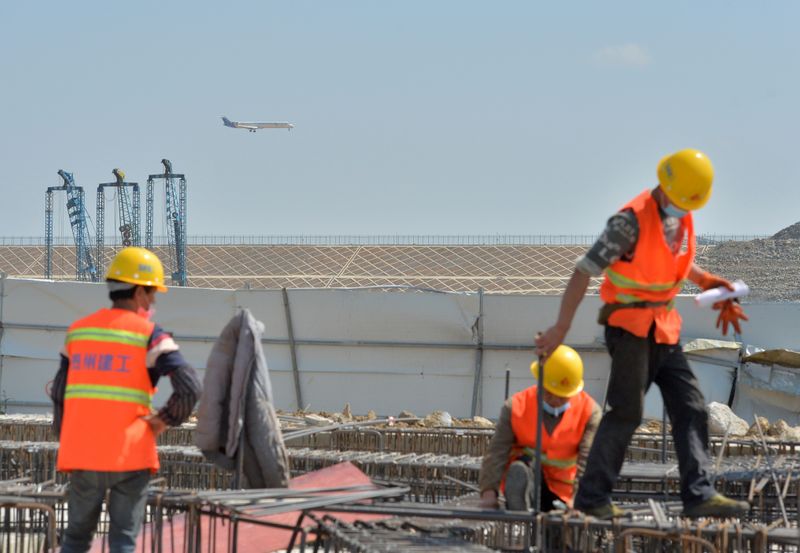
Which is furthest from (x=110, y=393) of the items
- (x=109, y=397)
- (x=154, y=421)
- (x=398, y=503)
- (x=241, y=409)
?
(x=398, y=503)

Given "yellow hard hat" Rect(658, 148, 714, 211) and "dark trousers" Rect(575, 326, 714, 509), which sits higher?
"yellow hard hat" Rect(658, 148, 714, 211)

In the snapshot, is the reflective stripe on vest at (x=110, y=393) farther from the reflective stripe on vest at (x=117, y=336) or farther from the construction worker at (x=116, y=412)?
the reflective stripe on vest at (x=117, y=336)

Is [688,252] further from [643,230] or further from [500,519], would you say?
[500,519]

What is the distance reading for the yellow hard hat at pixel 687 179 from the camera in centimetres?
543

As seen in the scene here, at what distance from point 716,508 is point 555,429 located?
4.17 ft

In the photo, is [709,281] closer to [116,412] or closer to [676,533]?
[676,533]

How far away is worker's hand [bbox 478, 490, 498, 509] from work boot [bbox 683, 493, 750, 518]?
3.33ft

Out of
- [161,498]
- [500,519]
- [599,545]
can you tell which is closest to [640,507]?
[599,545]

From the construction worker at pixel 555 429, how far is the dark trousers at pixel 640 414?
91 cm

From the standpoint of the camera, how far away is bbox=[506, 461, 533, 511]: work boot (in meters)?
5.89

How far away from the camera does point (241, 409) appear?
5910 millimetres

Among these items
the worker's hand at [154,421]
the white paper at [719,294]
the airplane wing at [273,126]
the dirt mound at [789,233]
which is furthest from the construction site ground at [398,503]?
the airplane wing at [273,126]

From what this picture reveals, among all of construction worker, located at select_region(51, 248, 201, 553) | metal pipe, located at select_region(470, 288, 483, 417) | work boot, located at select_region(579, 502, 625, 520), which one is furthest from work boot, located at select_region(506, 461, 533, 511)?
metal pipe, located at select_region(470, 288, 483, 417)

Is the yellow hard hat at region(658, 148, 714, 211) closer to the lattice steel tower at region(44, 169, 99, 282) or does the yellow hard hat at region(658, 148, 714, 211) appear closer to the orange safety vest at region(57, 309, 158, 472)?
the orange safety vest at region(57, 309, 158, 472)
